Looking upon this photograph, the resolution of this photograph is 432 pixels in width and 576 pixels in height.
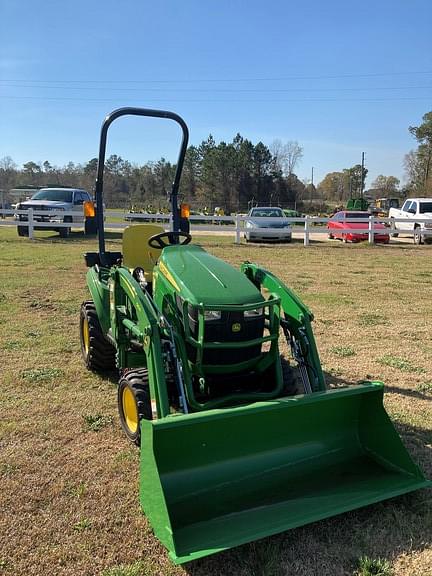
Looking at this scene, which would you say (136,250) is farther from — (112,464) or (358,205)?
(358,205)

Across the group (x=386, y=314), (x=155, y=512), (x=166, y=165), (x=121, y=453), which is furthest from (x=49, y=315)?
(x=166, y=165)

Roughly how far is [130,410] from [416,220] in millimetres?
16716

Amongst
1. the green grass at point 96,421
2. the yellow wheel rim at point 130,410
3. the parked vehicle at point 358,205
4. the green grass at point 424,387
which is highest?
the parked vehicle at point 358,205

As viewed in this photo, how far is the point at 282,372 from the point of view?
3.65 meters

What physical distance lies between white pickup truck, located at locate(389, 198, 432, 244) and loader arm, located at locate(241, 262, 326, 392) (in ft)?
49.7

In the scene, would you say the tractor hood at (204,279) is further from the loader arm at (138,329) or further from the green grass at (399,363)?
the green grass at (399,363)

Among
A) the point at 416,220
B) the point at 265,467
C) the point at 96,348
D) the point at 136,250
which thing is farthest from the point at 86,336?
the point at 416,220

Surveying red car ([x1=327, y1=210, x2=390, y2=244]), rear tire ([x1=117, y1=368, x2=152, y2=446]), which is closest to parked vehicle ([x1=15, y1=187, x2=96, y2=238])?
red car ([x1=327, y1=210, x2=390, y2=244])

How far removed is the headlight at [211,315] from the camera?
332cm

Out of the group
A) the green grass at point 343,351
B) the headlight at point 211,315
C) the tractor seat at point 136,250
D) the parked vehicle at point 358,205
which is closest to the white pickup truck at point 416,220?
the green grass at point 343,351

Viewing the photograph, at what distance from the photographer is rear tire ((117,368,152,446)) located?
3332 millimetres

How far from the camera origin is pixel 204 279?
3.61m

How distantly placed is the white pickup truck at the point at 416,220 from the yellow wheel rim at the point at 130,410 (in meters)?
16.0

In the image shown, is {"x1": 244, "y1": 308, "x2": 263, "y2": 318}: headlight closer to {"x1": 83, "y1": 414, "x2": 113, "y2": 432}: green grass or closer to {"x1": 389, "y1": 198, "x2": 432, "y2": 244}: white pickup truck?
{"x1": 83, "y1": 414, "x2": 113, "y2": 432}: green grass
